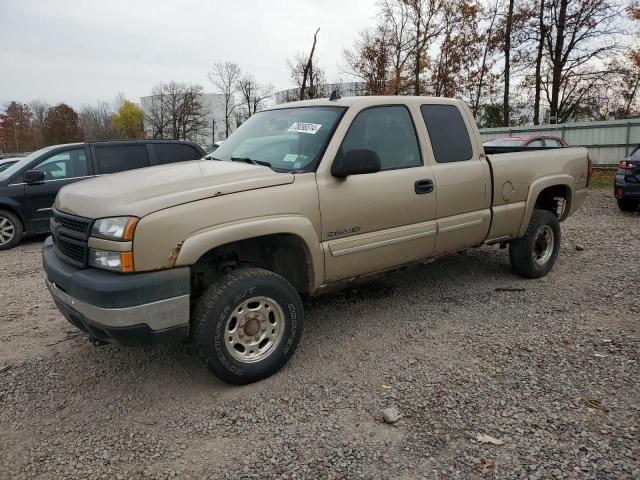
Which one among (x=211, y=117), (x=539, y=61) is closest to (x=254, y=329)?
(x=539, y=61)

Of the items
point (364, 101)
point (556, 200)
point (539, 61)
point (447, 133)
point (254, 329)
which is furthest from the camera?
point (539, 61)

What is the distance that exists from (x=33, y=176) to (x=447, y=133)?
7095 mm

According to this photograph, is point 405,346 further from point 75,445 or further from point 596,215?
point 596,215

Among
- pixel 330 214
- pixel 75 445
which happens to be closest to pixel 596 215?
pixel 330 214

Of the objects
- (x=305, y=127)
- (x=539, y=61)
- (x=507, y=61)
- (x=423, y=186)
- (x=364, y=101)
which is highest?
(x=507, y=61)

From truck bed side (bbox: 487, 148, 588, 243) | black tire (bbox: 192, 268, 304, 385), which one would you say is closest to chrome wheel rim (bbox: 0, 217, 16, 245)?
black tire (bbox: 192, 268, 304, 385)

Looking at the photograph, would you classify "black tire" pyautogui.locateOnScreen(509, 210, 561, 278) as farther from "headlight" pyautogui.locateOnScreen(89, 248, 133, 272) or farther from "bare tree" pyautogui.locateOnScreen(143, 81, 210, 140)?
"bare tree" pyautogui.locateOnScreen(143, 81, 210, 140)

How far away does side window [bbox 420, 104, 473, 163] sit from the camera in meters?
4.43

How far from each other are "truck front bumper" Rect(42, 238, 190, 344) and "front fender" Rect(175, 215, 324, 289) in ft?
0.43

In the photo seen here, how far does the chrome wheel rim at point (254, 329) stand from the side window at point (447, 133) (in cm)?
211

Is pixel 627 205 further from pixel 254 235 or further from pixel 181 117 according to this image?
pixel 181 117

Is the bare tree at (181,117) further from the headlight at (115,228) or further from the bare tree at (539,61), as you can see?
the headlight at (115,228)

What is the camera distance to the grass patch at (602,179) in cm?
1533

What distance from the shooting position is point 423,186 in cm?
418
